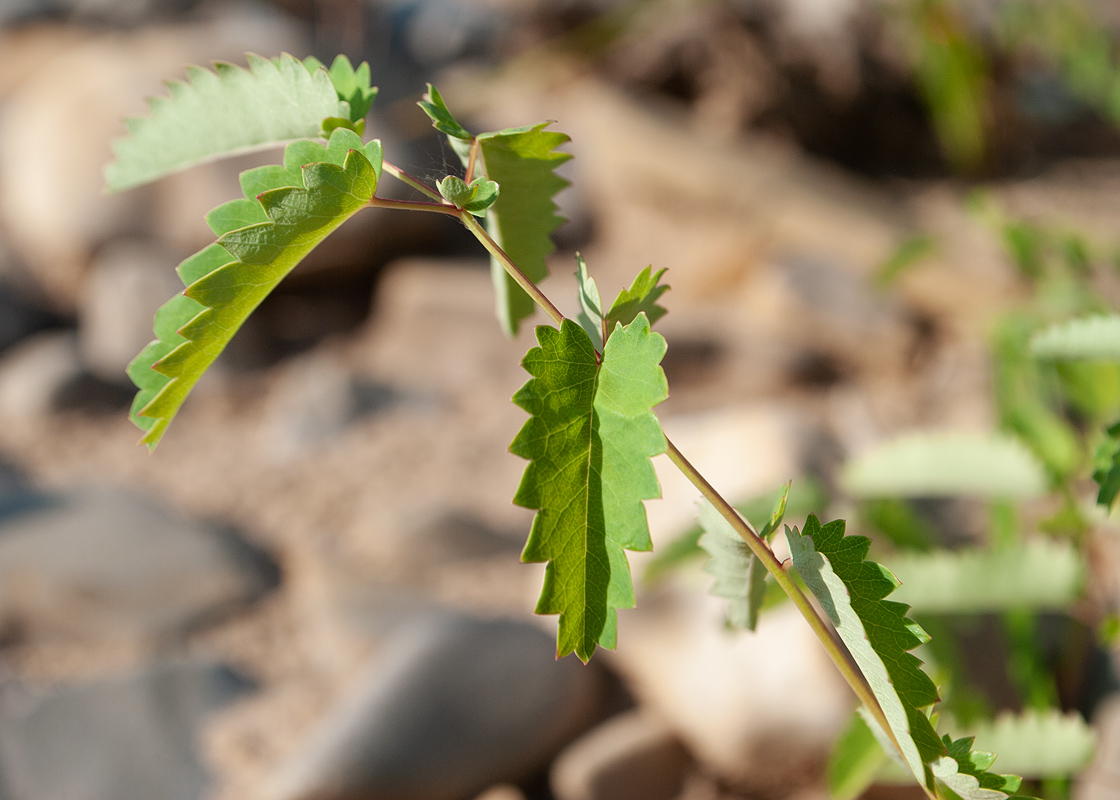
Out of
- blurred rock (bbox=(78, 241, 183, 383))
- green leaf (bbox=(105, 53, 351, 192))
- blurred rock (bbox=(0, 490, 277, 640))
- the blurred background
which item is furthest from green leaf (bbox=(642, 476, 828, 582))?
blurred rock (bbox=(78, 241, 183, 383))

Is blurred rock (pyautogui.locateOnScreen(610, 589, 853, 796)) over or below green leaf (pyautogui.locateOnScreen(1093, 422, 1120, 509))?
below

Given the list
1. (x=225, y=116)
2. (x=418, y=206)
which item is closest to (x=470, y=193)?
(x=418, y=206)

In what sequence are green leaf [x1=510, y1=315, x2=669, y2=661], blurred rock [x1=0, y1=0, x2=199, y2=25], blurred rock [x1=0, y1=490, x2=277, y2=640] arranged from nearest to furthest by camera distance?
green leaf [x1=510, y1=315, x2=669, y2=661], blurred rock [x1=0, y1=490, x2=277, y2=640], blurred rock [x1=0, y1=0, x2=199, y2=25]

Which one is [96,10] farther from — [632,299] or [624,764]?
→ [632,299]

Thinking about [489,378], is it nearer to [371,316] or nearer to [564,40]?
[371,316]

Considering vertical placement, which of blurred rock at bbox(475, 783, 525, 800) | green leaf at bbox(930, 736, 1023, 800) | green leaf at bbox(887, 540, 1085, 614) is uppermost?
green leaf at bbox(930, 736, 1023, 800)

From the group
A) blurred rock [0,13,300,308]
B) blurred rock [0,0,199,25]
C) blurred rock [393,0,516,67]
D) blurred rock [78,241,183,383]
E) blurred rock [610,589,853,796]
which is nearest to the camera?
blurred rock [610,589,853,796]

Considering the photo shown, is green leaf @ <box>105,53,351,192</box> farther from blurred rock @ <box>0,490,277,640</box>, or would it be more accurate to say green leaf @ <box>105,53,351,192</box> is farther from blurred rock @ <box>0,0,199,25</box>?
blurred rock @ <box>0,0,199,25</box>

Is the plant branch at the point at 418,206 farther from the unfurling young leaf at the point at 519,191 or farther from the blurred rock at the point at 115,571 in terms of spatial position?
the blurred rock at the point at 115,571

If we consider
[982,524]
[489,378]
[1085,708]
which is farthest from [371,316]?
[1085,708]

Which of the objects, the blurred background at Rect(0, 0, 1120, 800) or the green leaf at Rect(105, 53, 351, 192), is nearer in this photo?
the green leaf at Rect(105, 53, 351, 192)
